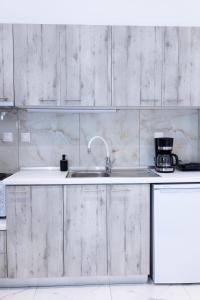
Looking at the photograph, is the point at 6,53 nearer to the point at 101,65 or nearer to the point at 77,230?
the point at 101,65

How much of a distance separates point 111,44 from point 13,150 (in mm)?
1335

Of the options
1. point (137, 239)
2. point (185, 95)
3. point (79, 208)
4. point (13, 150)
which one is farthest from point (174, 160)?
point (13, 150)

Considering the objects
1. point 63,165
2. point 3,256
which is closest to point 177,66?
point 63,165

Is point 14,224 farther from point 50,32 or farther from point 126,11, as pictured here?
point 126,11

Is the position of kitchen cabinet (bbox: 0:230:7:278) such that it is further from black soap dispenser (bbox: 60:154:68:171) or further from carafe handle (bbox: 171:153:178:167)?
carafe handle (bbox: 171:153:178:167)

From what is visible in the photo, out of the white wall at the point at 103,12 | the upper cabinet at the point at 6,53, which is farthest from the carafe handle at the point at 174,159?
the upper cabinet at the point at 6,53

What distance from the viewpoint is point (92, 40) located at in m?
2.50

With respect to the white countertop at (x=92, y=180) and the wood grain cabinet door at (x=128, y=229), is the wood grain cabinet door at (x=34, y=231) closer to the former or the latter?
the white countertop at (x=92, y=180)

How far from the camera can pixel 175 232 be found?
7.66 feet

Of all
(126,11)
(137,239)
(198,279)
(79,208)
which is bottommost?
(198,279)

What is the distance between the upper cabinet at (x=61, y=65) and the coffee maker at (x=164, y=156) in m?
0.67

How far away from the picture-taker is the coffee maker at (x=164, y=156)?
Result: 2.65 meters

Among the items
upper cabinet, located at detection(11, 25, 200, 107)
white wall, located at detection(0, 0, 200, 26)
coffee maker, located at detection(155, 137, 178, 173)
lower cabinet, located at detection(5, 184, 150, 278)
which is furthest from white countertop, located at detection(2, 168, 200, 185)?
white wall, located at detection(0, 0, 200, 26)

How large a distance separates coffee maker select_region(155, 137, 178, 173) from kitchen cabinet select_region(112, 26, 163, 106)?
1.44 feet
